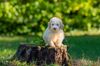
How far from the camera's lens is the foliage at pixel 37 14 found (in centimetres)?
1972

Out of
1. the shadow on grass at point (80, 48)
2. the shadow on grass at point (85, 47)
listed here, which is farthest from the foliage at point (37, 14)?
the shadow on grass at point (85, 47)

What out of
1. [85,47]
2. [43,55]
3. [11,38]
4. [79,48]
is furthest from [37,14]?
[43,55]

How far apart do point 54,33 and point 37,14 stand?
10.0 metres

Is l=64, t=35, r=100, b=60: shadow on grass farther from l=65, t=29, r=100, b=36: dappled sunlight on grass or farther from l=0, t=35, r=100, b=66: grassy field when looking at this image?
l=65, t=29, r=100, b=36: dappled sunlight on grass

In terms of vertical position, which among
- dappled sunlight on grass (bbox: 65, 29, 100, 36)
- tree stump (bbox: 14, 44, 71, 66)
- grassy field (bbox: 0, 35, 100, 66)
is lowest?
tree stump (bbox: 14, 44, 71, 66)

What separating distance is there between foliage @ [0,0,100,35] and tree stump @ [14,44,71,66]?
9438mm

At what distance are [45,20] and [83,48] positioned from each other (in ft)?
17.3

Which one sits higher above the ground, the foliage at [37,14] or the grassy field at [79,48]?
the foliage at [37,14]

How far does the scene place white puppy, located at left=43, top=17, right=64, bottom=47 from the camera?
9719mm

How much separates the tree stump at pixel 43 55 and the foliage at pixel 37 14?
9438mm

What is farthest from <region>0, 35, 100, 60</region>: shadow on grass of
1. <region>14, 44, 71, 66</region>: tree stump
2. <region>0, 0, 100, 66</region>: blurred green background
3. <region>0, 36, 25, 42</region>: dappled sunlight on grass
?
<region>0, 0, 100, 66</region>: blurred green background

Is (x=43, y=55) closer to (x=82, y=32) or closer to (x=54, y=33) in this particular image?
(x=54, y=33)

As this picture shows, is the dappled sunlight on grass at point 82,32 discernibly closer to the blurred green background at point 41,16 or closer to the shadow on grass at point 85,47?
the blurred green background at point 41,16

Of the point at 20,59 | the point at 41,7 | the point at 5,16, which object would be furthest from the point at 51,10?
the point at 20,59
